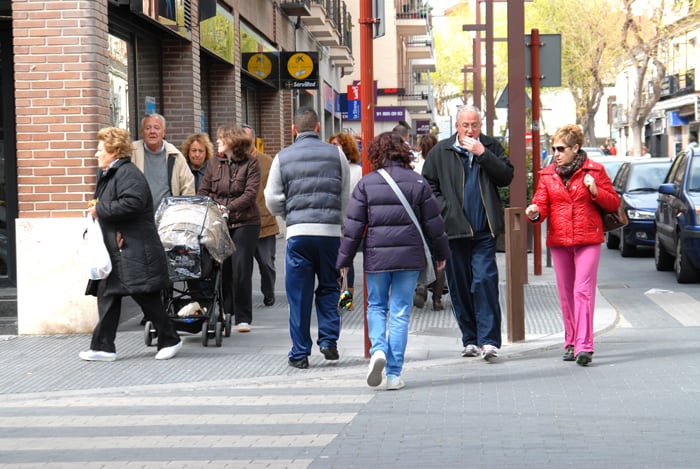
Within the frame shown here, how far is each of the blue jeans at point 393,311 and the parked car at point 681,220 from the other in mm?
7701

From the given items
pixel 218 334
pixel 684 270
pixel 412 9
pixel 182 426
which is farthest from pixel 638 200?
pixel 412 9

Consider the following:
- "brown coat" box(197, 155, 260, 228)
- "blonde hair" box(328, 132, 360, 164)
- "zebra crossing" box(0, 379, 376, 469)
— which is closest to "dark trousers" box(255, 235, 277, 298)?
"blonde hair" box(328, 132, 360, 164)

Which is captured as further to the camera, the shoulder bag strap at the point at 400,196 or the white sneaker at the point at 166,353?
the white sneaker at the point at 166,353

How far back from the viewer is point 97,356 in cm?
952

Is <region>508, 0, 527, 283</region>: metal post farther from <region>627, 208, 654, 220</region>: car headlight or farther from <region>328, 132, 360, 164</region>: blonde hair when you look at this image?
<region>627, 208, 654, 220</region>: car headlight

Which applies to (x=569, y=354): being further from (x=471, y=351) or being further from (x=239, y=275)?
(x=239, y=275)

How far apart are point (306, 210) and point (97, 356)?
2.08 metres

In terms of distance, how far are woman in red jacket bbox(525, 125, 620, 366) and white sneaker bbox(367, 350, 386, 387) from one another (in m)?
1.76

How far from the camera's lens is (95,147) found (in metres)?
11.1

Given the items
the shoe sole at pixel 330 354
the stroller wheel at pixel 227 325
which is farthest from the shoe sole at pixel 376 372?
the stroller wheel at pixel 227 325

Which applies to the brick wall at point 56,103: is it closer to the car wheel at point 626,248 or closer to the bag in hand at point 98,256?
the bag in hand at point 98,256

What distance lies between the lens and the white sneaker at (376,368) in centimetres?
793

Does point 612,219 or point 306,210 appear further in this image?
point 612,219

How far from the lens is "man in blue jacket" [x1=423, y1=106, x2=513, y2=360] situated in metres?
9.12
